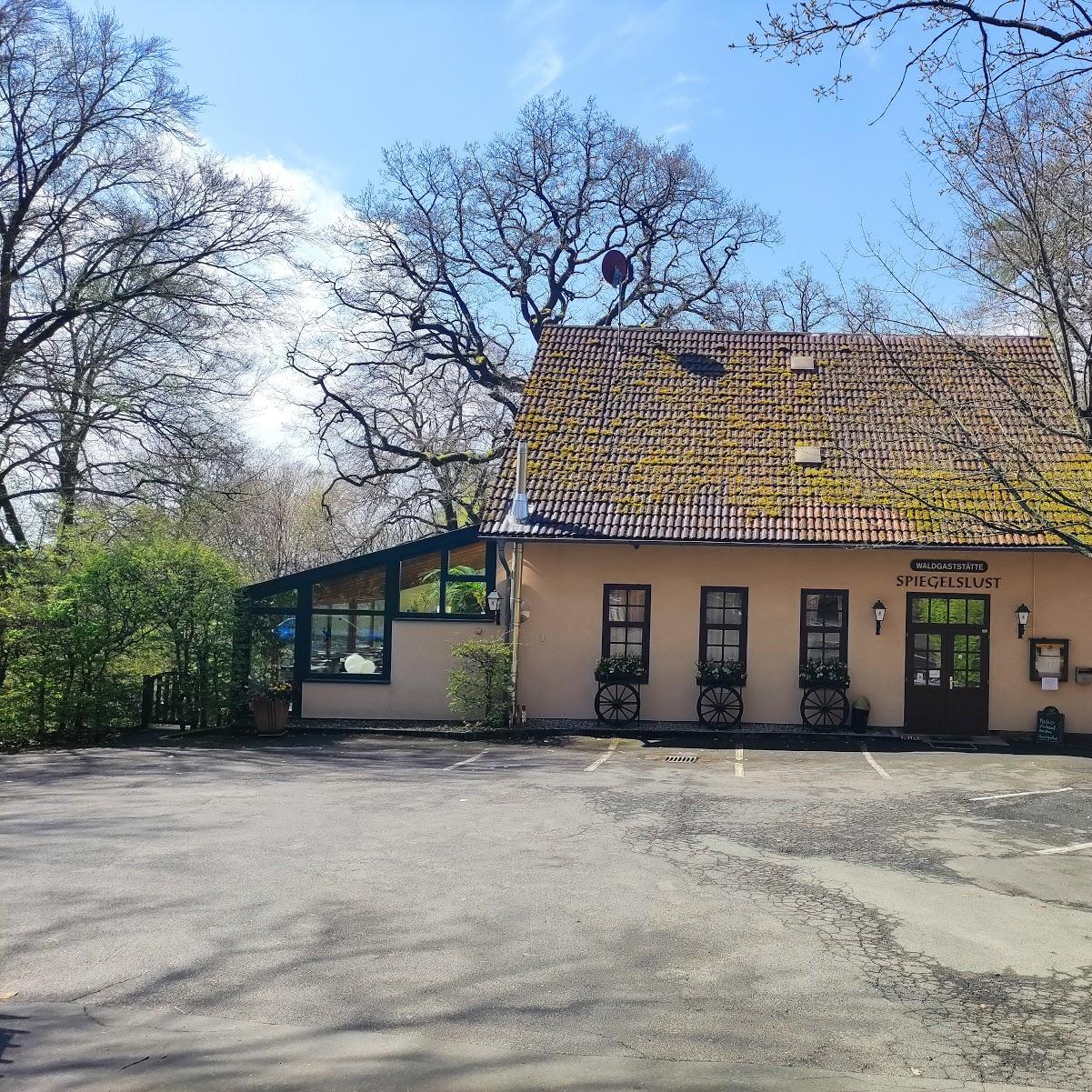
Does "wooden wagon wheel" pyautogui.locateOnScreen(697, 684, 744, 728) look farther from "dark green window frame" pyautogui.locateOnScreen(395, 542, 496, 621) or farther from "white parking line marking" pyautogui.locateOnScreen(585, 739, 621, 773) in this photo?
"dark green window frame" pyautogui.locateOnScreen(395, 542, 496, 621)

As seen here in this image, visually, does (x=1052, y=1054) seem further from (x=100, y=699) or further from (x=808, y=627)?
(x=100, y=699)

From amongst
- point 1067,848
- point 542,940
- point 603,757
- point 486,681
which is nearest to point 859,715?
point 603,757

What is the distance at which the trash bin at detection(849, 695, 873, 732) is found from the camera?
18.9m

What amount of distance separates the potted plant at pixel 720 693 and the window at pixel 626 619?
43.4 inches

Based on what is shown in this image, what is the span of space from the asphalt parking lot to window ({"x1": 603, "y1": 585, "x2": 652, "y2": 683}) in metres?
6.98

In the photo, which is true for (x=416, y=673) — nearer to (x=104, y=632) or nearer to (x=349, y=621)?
(x=349, y=621)

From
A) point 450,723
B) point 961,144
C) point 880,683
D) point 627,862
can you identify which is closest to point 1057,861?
point 627,862

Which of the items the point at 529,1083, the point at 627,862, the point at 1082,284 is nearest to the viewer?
the point at 529,1083

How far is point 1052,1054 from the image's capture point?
208 inches

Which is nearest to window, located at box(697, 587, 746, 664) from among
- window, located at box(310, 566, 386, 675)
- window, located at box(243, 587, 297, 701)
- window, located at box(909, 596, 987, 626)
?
window, located at box(909, 596, 987, 626)

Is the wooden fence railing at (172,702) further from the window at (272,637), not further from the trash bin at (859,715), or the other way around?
the trash bin at (859,715)

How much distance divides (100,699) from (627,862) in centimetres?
1250

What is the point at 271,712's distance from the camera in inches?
753

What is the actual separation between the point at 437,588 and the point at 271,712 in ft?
12.1
